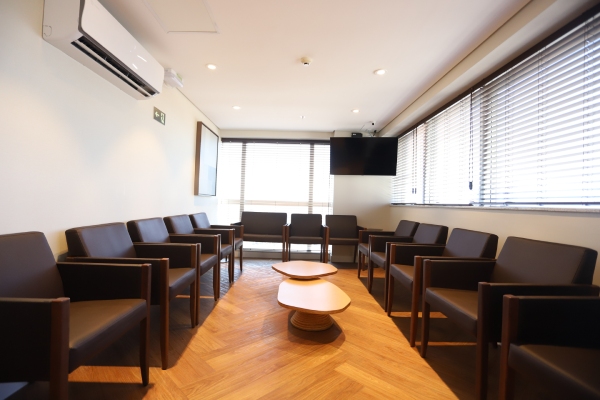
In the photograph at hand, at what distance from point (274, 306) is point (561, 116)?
2886 mm

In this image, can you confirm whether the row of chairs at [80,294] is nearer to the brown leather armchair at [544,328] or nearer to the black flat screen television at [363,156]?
the brown leather armchair at [544,328]

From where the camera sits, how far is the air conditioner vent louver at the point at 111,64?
1735 mm

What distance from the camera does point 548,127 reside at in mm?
1951

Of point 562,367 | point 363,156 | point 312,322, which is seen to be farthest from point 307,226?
point 562,367

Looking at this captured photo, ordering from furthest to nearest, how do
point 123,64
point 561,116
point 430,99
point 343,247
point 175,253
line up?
point 343,247 < point 430,99 < point 175,253 < point 123,64 < point 561,116

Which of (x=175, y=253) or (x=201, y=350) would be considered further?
(x=175, y=253)

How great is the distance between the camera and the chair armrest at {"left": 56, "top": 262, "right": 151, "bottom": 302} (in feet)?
5.03

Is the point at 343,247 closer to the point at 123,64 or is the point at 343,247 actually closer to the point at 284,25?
the point at 284,25

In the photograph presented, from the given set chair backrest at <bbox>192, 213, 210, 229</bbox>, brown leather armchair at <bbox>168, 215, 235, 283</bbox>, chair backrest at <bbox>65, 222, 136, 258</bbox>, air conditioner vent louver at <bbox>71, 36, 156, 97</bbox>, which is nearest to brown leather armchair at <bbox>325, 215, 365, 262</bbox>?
brown leather armchair at <bbox>168, 215, 235, 283</bbox>

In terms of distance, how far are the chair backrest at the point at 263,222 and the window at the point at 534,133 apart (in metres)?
2.78

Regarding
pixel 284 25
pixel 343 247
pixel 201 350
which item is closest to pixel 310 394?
pixel 201 350

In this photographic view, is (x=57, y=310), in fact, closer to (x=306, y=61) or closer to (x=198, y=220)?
(x=306, y=61)

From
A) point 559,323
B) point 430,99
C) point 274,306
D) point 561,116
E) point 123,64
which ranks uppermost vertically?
point 430,99

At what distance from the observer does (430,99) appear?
3221 mm
